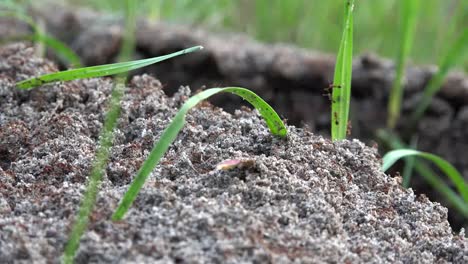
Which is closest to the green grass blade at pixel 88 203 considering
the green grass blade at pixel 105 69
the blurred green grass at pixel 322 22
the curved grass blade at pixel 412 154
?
the green grass blade at pixel 105 69

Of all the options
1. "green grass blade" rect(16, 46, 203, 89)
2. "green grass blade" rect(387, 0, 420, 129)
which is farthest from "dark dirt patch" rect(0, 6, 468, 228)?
"green grass blade" rect(16, 46, 203, 89)

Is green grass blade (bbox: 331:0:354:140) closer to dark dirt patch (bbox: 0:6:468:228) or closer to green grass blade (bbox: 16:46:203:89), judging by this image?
green grass blade (bbox: 16:46:203:89)

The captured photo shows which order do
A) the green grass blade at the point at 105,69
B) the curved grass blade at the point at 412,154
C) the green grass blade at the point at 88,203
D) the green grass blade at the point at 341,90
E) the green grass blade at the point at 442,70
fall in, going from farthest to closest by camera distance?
the green grass blade at the point at 442,70
the curved grass blade at the point at 412,154
the green grass blade at the point at 341,90
the green grass blade at the point at 105,69
the green grass blade at the point at 88,203

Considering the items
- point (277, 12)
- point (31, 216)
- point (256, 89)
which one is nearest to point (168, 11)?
point (277, 12)

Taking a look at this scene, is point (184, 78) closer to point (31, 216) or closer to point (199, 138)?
point (199, 138)

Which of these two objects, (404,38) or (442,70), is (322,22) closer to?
(404,38)

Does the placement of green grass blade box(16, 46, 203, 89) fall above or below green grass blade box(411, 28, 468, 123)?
below

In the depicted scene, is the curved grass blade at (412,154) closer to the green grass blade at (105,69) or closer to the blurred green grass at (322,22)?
the green grass blade at (105,69)

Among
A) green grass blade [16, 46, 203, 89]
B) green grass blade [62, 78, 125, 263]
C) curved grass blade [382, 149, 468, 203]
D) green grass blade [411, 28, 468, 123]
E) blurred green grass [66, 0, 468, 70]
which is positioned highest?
blurred green grass [66, 0, 468, 70]
